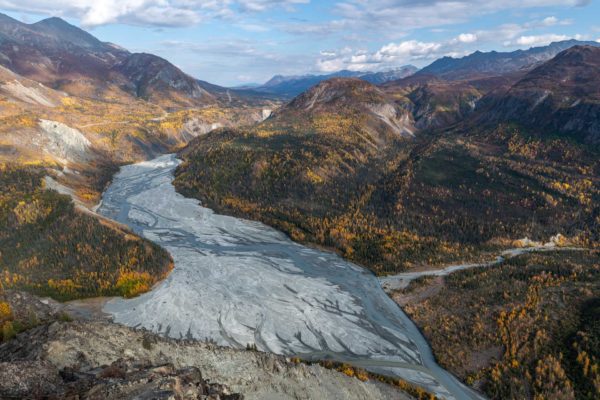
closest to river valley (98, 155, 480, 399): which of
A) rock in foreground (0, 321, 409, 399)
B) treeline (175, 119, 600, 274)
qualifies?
rock in foreground (0, 321, 409, 399)

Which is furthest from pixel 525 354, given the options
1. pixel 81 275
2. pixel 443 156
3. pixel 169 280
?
pixel 443 156

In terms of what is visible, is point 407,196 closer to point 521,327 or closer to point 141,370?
point 521,327

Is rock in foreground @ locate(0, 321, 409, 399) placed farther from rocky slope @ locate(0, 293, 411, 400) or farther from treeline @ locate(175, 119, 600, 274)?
treeline @ locate(175, 119, 600, 274)

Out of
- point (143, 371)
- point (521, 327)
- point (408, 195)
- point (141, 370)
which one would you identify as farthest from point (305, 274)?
point (143, 371)

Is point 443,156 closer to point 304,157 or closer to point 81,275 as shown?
point 304,157

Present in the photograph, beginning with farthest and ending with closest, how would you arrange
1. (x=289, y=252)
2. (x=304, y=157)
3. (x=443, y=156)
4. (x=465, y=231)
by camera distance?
(x=443, y=156) → (x=304, y=157) → (x=465, y=231) → (x=289, y=252)

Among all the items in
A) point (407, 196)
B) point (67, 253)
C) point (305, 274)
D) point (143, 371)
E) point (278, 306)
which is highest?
point (143, 371)
